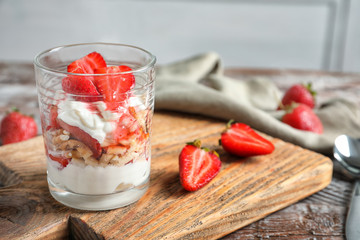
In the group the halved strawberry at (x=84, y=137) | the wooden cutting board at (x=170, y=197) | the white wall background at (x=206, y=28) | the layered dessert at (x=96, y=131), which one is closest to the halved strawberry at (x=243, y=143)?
the wooden cutting board at (x=170, y=197)

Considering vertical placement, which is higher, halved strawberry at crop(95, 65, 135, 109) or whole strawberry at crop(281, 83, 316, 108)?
halved strawberry at crop(95, 65, 135, 109)

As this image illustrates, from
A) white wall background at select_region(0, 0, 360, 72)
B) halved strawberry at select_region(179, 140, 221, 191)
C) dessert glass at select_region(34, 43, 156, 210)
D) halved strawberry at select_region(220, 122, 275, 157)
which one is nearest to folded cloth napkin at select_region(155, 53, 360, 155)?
halved strawberry at select_region(220, 122, 275, 157)

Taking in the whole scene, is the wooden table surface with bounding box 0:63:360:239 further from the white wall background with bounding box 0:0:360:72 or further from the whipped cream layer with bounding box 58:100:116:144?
the white wall background with bounding box 0:0:360:72

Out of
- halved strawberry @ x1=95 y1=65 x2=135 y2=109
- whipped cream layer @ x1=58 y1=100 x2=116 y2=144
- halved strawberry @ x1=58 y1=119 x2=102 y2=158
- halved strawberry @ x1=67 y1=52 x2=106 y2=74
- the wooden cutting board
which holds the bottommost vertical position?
the wooden cutting board

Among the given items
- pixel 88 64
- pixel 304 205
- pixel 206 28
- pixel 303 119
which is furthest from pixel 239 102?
pixel 206 28

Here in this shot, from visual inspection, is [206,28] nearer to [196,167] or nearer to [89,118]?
[196,167]

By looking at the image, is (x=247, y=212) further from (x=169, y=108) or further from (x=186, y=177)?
(x=169, y=108)

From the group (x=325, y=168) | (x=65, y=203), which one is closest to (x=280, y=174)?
(x=325, y=168)

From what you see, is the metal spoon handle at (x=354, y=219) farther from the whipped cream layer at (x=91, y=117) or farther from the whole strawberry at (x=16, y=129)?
the whole strawberry at (x=16, y=129)
